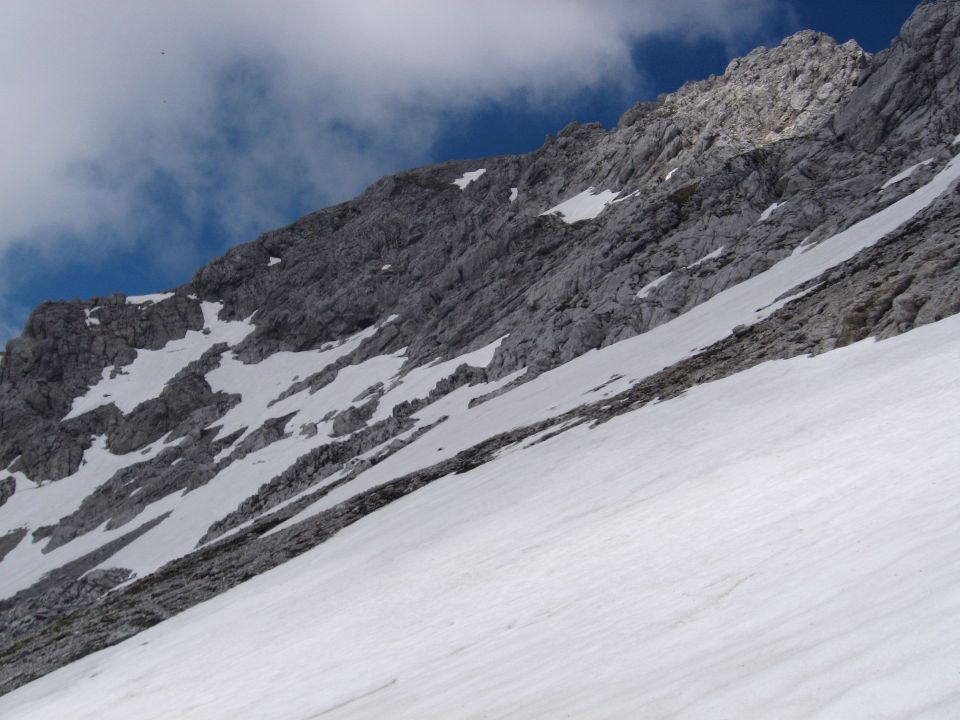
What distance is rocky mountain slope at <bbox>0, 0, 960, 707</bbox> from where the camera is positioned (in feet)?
122

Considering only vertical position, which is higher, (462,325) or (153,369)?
(153,369)

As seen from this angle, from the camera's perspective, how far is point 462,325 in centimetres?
8619

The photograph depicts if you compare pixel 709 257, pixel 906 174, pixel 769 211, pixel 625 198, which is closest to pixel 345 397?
pixel 709 257

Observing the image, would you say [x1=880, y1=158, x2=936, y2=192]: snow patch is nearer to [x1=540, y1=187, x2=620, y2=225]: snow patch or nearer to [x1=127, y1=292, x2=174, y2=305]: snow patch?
[x1=540, y1=187, x2=620, y2=225]: snow patch

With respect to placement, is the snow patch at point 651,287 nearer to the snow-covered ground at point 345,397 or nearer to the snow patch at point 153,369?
the snow-covered ground at point 345,397

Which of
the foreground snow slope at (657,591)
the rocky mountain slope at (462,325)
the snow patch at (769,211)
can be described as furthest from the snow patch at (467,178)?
the foreground snow slope at (657,591)

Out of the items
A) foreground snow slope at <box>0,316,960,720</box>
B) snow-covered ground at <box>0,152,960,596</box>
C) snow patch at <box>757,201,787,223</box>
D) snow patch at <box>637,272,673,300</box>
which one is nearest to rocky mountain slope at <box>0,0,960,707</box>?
snow patch at <box>757,201,787,223</box>

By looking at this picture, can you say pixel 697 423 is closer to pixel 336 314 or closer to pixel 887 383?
pixel 887 383

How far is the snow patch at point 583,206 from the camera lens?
9844 cm

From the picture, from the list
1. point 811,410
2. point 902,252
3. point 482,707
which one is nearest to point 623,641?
point 482,707

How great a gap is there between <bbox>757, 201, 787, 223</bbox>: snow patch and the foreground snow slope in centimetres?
4330

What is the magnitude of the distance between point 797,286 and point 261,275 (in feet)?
380

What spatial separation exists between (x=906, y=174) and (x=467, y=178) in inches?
4313

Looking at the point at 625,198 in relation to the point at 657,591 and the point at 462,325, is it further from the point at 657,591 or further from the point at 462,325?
the point at 657,591
